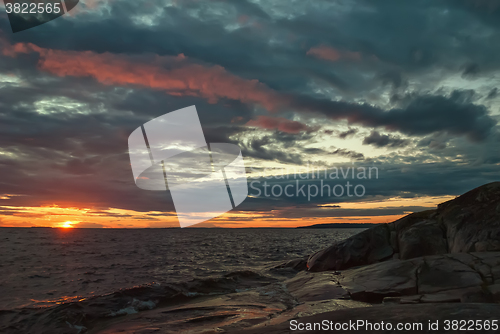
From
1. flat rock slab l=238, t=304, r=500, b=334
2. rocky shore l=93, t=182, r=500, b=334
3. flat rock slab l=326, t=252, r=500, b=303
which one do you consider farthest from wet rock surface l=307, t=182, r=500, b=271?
flat rock slab l=238, t=304, r=500, b=334

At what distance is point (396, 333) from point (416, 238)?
861 centimetres

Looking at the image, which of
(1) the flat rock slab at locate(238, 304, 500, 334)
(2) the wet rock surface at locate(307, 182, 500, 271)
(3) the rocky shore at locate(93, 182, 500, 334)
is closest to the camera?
(1) the flat rock slab at locate(238, 304, 500, 334)

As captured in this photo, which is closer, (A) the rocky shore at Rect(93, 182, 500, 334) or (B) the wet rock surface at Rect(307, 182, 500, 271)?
(A) the rocky shore at Rect(93, 182, 500, 334)

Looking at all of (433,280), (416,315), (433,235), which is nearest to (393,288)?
(433,280)

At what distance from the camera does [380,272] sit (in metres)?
9.05

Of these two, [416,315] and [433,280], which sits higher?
[416,315]

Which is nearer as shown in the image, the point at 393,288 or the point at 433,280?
the point at 433,280

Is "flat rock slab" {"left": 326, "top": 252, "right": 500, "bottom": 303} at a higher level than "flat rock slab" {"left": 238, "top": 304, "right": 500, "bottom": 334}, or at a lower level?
lower

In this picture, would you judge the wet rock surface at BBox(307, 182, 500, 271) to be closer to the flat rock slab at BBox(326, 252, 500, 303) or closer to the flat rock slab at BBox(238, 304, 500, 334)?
the flat rock slab at BBox(326, 252, 500, 303)

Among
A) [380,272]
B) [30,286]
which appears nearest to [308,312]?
[380,272]

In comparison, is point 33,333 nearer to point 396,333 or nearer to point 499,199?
point 396,333

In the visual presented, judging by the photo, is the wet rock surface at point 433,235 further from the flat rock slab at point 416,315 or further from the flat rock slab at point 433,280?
the flat rock slab at point 416,315

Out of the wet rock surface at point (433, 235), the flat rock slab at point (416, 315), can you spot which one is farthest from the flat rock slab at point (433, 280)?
the flat rock slab at point (416, 315)

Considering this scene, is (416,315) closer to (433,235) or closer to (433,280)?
(433,280)
